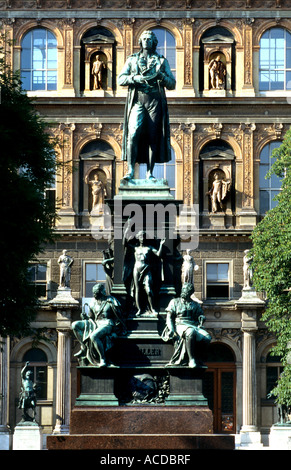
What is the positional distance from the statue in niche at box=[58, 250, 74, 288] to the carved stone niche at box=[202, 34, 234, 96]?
30.7ft

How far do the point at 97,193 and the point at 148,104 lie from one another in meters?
32.3

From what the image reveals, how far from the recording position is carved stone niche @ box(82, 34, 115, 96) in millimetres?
55031

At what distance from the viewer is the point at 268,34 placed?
180ft

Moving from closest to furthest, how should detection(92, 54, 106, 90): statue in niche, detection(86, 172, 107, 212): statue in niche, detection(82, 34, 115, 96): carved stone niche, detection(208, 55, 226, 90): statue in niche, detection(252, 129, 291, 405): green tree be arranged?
detection(252, 129, 291, 405): green tree → detection(86, 172, 107, 212): statue in niche → detection(208, 55, 226, 90): statue in niche → detection(92, 54, 106, 90): statue in niche → detection(82, 34, 115, 96): carved stone niche

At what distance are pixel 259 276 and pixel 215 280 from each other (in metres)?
11.4

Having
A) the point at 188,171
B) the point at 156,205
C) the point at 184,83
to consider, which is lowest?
the point at 156,205

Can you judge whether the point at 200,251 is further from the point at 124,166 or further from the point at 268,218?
the point at 268,218

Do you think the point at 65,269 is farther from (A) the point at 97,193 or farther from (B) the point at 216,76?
(B) the point at 216,76

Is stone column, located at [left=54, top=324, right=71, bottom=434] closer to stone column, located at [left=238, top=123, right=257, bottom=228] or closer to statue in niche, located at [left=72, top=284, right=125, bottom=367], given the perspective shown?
stone column, located at [left=238, top=123, right=257, bottom=228]

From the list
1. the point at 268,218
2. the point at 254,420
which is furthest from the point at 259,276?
the point at 254,420

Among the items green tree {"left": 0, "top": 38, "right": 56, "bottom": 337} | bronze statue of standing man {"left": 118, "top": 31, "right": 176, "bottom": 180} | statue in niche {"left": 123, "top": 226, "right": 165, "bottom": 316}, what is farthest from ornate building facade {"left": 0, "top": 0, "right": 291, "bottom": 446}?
statue in niche {"left": 123, "top": 226, "right": 165, "bottom": 316}

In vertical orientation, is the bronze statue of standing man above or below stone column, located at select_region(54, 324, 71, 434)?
above

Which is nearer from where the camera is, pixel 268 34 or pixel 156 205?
pixel 156 205
